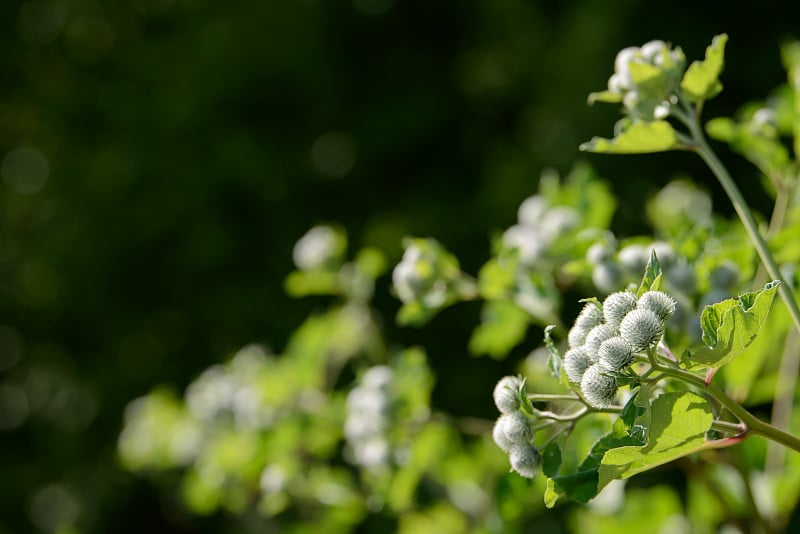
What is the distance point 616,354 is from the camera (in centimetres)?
57

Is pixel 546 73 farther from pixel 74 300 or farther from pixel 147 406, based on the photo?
pixel 74 300

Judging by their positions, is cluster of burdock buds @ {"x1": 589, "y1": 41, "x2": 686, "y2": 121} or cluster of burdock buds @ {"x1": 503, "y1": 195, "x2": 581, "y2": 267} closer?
cluster of burdock buds @ {"x1": 589, "y1": 41, "x2": 686, "y2": 121}

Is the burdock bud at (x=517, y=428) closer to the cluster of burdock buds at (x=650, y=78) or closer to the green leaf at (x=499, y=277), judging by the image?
the cluster of burdock buds at (x=650, y=78)

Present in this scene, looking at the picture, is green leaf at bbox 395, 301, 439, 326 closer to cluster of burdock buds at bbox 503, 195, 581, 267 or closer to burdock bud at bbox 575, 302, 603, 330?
cluster of burdock buds at bbox 503, 195, 581, 267

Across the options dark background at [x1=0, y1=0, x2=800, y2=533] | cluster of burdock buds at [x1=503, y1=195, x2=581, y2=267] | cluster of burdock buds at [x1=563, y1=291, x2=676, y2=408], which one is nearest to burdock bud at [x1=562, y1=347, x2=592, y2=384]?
cluster of burdock buds at [x1=563, y1=291, x2=676, y2=408]

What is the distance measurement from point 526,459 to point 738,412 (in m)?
0.16

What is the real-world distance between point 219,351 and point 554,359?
3822 mm

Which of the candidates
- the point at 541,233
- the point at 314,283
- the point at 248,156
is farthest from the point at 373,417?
the point at 248,156

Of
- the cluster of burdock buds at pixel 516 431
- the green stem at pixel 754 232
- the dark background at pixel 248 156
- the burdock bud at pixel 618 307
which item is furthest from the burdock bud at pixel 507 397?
the dark background at pixel 248 156

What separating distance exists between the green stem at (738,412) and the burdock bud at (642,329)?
0.03 metres

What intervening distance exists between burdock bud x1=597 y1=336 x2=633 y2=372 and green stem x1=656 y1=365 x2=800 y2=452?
32 millimetres

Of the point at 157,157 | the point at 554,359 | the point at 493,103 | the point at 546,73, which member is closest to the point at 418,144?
the point at 493,103

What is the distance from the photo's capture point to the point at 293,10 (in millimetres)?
4094

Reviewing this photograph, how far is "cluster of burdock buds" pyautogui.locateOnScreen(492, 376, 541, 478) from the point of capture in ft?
2.18
